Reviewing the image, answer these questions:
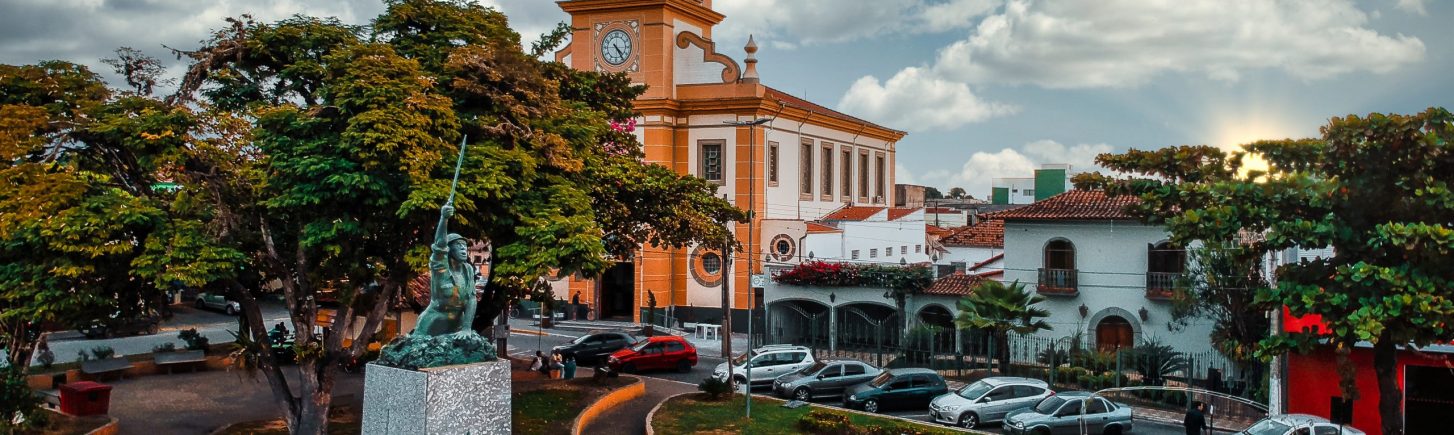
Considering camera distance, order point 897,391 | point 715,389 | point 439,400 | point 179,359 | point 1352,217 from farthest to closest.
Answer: point 179,359
point 897,391
point 715,389
point 1352,217
point 439,400

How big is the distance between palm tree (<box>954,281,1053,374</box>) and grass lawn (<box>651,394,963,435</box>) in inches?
257

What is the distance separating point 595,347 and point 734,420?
11136 mm

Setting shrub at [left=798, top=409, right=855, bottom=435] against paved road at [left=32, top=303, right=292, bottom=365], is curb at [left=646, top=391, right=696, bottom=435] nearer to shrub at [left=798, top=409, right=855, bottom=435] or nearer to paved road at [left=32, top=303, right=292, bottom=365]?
shrub at [left=798, top=409, right=855, bottom=435]

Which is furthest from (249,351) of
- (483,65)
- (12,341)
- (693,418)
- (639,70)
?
(639,70)

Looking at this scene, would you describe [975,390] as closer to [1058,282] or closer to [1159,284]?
[1058,282]

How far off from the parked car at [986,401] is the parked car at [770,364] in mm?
5506

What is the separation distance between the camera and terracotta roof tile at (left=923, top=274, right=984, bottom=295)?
35.5 metres

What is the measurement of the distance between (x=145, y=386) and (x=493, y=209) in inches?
524

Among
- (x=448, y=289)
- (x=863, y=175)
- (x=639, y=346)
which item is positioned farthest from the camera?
(x=863, y=175)

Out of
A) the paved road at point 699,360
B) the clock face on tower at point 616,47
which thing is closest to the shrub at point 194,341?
the paved road at point 699,360

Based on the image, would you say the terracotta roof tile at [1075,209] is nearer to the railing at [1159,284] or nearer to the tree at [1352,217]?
the railing at [1159,284]

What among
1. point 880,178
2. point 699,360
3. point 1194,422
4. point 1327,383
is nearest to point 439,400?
point 1194,422

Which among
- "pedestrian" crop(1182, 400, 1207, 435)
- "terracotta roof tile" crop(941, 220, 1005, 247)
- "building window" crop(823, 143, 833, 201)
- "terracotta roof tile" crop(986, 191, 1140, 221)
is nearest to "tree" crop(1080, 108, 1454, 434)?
"pedestrian" crop(1182, 400, 1207, 435)

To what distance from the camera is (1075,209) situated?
34.1 m
